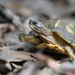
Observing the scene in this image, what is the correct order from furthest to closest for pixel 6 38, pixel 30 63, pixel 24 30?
pixel 24 30 → pixel 6 38 → pixel 30 63

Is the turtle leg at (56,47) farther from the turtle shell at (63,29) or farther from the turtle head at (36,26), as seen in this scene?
the turtle head at (36,26)

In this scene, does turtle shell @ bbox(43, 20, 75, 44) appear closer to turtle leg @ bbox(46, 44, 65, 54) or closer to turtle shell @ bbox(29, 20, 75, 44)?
turtle shell @ bbox(29, 20, 75, 44)

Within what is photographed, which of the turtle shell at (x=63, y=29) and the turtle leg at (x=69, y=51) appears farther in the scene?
the turtle shell at (x=63, y=29)

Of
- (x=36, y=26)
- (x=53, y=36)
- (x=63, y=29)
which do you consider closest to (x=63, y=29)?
(x=63, y=29)

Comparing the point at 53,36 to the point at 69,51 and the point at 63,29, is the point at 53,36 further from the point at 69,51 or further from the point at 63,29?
the point at 69,51

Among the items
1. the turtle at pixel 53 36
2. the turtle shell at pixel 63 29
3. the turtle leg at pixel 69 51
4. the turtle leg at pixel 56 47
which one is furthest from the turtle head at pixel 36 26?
the turtle leg at pixel 69 51

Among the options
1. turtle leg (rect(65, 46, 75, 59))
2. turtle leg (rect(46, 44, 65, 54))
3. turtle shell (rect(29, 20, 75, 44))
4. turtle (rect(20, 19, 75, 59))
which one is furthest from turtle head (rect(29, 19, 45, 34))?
turtle leg (rect(65, 46, 75, 59))

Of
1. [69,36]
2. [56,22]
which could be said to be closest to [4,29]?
[56,22]

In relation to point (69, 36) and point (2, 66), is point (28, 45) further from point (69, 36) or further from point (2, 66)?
point (2, 66)
